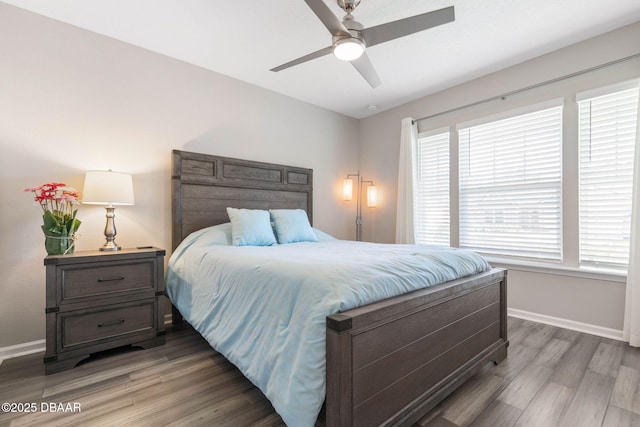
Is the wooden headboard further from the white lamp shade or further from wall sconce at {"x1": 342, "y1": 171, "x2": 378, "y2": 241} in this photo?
wall sconce at {"x1": 342, "y1": 171, "x2": 378, "y2": 241}

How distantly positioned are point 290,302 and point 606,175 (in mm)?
3028

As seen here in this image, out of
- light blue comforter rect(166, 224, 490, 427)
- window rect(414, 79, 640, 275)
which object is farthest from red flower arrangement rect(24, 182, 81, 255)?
window rect(414, 79, 640, 275)

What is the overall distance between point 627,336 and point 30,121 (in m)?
5.11

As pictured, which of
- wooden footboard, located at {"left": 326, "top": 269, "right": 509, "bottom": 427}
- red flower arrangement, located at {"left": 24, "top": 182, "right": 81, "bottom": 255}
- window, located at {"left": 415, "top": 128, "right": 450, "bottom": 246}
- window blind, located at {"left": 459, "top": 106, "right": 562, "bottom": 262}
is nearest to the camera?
wooden footboard, located at {"left": 326, "top": 269, "right": 509, "bottom": 427}

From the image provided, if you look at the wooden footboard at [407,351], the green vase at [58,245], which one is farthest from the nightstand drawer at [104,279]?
the wooden footboard at [407,351]

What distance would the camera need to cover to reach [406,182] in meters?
3.97

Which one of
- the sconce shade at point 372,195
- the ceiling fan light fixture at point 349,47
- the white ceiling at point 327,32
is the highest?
the white ceiling at point 327,32

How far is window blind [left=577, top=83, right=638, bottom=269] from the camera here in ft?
8.17

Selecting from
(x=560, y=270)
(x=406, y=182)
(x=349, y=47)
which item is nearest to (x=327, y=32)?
(x=349, y=47)

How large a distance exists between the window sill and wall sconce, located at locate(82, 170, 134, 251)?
3.70m

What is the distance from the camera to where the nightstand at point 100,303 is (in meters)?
1.98

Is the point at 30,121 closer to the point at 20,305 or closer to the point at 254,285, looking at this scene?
the point at 20,305

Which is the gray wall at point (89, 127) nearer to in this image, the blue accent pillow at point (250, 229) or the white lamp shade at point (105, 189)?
the white lamp shade at point (105, 189)

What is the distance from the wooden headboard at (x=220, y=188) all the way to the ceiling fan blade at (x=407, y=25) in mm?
2012
